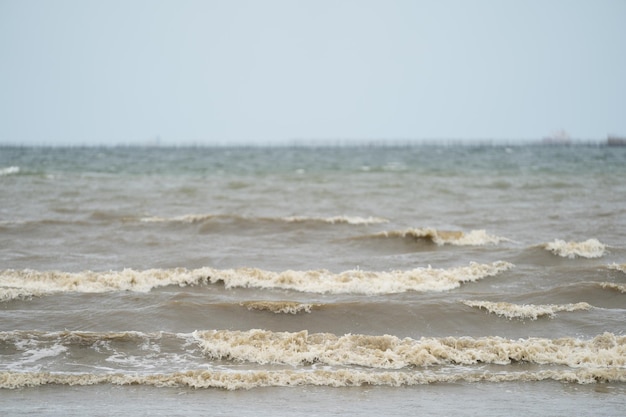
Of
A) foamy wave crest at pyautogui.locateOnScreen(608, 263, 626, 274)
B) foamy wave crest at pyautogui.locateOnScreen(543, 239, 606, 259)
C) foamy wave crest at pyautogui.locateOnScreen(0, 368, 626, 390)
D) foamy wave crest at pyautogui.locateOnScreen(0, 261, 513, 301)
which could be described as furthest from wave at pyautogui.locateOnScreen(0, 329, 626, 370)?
foamy wave crest at pyautogui.locateOnScreen(543, 239, 606, 259)

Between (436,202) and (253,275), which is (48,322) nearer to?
(253,275)

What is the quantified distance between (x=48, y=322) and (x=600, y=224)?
1323 centimetres

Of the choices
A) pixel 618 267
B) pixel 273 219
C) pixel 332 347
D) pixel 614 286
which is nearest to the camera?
pixel 332 347

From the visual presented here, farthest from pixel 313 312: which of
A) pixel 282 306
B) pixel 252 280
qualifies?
pixel 252 280

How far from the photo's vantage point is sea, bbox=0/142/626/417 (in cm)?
588

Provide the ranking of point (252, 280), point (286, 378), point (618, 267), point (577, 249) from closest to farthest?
point (286, 378) → point (252, 280) → point (618, 267) → point (577, 249)

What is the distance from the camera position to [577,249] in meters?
12.6

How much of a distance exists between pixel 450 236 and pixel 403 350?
763cm

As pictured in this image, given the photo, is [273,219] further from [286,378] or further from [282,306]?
[286,378]

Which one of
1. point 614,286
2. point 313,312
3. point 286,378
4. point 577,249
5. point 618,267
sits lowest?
point 286,378

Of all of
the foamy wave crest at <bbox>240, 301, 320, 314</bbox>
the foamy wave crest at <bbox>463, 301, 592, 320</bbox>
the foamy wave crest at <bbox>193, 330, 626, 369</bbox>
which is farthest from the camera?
the foamy wave crest at <bbox>240, 301, 320, 314</bbox>

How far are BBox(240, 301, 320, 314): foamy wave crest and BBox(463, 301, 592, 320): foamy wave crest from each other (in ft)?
7.30

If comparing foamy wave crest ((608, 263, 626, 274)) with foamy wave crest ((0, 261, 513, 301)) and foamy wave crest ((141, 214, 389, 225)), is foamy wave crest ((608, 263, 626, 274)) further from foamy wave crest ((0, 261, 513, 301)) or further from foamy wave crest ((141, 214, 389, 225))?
foamy wave crest ((141, 214, 389, 225))

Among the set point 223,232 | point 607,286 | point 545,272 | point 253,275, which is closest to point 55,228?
point 223,232
